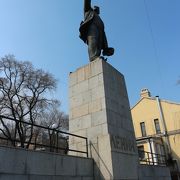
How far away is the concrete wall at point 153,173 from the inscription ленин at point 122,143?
48.9 inches

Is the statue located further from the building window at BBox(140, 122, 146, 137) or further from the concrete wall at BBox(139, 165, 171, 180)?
the building window at BBox(140, 122, 146, 137)

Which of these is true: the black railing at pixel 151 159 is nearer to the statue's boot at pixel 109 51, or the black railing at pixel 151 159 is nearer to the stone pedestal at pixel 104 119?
the stone pedestal at pixel 104 119

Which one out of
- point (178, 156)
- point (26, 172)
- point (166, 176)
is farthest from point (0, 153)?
point (178, 156)

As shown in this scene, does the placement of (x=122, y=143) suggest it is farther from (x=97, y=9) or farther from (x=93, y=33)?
(x=97, y=9)

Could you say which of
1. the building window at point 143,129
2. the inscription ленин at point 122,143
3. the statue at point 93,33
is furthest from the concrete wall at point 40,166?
the building window at point 143,129

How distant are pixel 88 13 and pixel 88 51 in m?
1.94

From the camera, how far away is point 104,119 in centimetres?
959

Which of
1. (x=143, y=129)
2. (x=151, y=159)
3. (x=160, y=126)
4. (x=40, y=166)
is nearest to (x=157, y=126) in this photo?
(x=160, y=126)

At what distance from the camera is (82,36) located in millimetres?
12469

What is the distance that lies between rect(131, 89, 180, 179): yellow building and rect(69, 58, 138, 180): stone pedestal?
25.7 metres

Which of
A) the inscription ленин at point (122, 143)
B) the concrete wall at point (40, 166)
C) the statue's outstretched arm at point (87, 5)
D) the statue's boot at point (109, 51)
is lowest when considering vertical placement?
A: the concrete wall at point (40, 166)

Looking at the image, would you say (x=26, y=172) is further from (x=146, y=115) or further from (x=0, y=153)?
(x=146, y=115)

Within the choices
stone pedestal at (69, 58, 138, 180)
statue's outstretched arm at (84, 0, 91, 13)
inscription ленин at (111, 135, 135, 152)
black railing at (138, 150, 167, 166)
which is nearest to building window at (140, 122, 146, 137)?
black railing at (138, 150, 167, 166)

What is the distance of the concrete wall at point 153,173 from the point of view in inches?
431
